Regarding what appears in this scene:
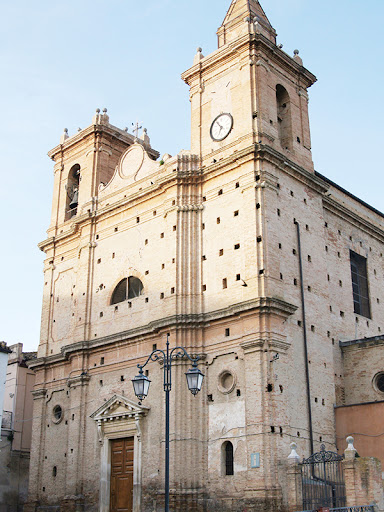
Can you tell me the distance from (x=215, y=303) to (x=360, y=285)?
8.30 meters

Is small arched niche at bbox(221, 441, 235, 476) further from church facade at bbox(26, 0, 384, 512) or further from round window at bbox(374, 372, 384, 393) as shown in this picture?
round window at bbox(374, 372, 384, 393)

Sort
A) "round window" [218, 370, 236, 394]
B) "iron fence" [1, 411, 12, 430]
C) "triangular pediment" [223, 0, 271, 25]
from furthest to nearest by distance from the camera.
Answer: "iron fence" [1, 411, 12, 430] → "triangular pediment" [223, 0, 271, 25] → "round window" [218, 370, 236, 394]

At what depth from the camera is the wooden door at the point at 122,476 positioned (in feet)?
84.3

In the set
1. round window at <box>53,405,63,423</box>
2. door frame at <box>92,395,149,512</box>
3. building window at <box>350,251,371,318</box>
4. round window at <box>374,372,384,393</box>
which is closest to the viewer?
round window at <box>374,372,384,393</box>

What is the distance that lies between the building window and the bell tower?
511cm

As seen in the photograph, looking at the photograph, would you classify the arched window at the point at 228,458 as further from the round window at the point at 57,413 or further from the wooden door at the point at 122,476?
the round window at the point at 57,413

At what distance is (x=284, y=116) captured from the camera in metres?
28.9

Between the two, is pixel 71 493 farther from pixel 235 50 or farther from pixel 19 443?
pixel 235 50

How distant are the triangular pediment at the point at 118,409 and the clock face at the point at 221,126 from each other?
1116cm

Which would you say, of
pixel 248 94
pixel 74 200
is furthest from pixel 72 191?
pixel 248 94

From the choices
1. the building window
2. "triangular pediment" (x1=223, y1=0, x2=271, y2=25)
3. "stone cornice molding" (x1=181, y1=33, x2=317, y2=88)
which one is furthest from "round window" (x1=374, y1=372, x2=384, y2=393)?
"triangular pediment" (x1=223, y1=0, x2=271, y2=25)

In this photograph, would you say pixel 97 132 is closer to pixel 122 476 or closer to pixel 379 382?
pixel 122 476

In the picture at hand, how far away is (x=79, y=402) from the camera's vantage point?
28.9 metres

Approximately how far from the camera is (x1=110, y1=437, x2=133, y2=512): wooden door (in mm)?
25703
